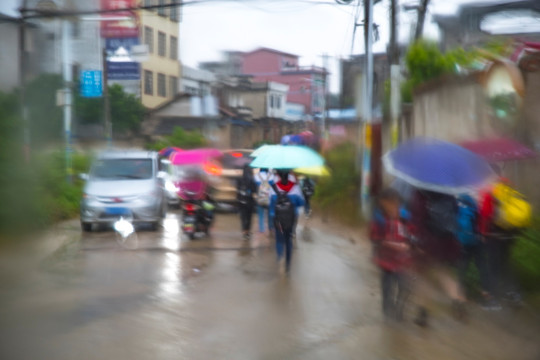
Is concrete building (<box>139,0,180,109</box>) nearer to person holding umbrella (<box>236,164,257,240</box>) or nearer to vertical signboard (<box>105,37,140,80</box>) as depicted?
vertical signboard (<box>105,37,140,80</box>)

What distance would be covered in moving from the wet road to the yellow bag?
1061 mm

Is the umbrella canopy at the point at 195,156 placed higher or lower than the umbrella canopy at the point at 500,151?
lower

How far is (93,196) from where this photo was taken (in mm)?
15938

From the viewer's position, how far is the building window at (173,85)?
1969 inches

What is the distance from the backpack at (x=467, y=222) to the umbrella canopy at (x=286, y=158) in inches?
130

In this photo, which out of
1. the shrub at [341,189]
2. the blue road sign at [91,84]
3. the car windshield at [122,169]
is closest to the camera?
the car windshield at [122,169]

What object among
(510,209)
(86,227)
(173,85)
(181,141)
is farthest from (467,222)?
(173,85)

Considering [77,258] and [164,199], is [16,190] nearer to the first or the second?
[77,258]

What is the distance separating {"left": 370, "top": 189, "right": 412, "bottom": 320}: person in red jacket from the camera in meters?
7.75

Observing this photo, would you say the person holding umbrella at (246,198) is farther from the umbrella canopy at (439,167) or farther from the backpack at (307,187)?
the umbrella canopy at (439,167)

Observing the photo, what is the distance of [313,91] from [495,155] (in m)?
58.2

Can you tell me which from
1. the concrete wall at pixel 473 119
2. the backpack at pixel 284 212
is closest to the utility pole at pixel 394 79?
the concrete wall at pixel 473 119

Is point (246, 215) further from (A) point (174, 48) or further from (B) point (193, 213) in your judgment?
(A) point (174, 48)

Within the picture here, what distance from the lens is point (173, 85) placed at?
5066 cm
